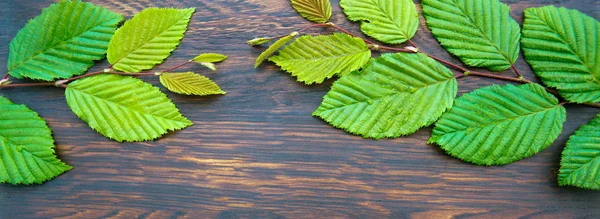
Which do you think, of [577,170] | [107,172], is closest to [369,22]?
[577,170]

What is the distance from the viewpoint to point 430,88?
2.24 feet

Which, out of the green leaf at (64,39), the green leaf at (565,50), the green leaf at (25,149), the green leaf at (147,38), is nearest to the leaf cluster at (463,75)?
the green leaf at (565,50)

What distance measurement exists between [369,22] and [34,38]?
557mm

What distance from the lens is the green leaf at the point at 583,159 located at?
638mm

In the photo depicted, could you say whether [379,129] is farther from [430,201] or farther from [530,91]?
[530,91]

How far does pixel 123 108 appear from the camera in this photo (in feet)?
2.30

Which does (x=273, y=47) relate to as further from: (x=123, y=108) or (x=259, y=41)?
(x=123, y=108)

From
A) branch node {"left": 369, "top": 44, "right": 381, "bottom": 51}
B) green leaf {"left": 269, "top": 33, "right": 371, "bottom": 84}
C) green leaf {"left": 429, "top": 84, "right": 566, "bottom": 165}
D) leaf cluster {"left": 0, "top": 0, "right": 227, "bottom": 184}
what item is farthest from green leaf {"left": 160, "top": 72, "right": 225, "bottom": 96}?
green leaf {"left": 429, "top": 84, "right": 566, "bottom": 165}

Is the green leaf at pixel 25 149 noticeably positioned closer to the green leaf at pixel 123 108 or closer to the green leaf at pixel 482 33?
the green leaf at pixel 123 108

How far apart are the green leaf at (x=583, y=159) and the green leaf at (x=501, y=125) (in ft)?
0.10

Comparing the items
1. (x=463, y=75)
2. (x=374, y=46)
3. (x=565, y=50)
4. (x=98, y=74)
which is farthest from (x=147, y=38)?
(x=565, y=50)

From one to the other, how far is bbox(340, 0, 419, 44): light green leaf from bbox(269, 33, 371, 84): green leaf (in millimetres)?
35

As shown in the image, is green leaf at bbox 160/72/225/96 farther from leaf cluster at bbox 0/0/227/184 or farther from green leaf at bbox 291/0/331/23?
green leaf at bbox 291/0/331/23

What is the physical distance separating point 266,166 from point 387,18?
12.3 inches
